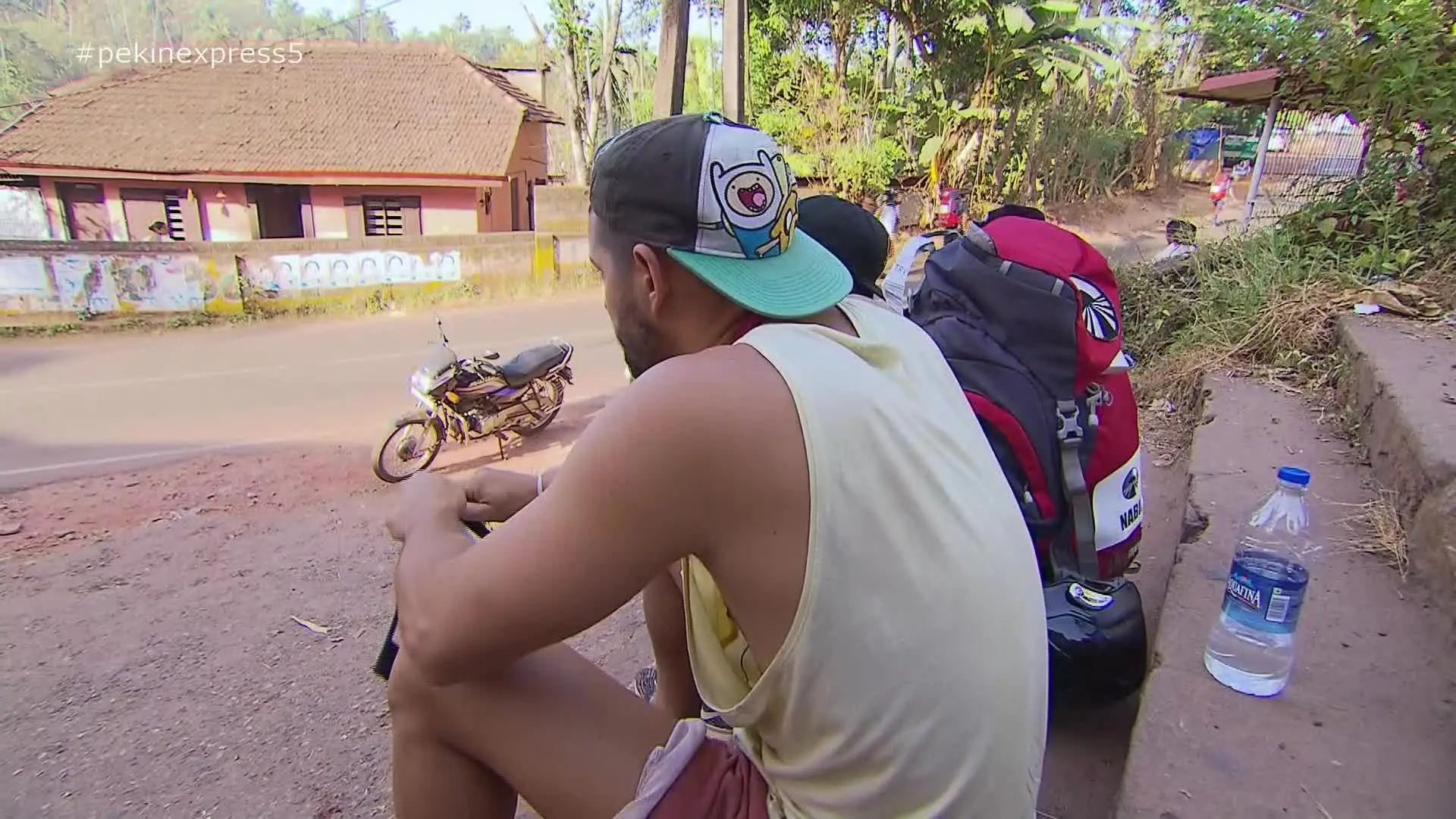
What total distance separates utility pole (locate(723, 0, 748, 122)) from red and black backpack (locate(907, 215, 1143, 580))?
627 cm

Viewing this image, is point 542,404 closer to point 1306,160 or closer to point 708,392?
point 708,392

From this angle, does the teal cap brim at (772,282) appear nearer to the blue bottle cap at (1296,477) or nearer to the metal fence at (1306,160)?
the blue bottle cap at (1296,477)

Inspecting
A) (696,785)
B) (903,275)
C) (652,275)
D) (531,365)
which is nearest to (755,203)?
(652,275)

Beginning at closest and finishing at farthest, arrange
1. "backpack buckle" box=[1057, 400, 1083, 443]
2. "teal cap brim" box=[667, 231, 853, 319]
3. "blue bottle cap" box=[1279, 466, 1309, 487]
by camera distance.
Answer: "teal cap brim" box=[667, 231, 853, 319], "blue bottle cap" box=[1279, 466, 1309, 487], "backpack buckle" box=[1057, 400, 1083, 443]

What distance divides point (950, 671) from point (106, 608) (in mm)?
3988

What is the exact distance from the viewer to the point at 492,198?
1834 centimetres

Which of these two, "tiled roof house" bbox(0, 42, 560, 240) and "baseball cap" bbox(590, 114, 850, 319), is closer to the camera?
"baseball cap" bbox(590, 114, 850, 319)

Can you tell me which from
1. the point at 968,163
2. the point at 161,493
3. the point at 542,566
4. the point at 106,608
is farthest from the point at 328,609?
the point at 968,163

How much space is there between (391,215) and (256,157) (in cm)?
263

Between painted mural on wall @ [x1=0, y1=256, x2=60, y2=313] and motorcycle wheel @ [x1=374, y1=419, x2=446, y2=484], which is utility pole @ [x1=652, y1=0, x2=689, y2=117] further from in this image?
painted mural on wall @ [x1=0, y1=256, x2=60, y2=313]

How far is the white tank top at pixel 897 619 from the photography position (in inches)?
34.3

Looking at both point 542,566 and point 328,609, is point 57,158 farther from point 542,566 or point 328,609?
point 542,566


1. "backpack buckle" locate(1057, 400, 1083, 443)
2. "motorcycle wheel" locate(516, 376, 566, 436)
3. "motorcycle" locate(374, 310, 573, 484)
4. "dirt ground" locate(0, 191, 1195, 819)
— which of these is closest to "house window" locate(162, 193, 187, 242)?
"dirt ground" locate(0, 191, 1195, 819)

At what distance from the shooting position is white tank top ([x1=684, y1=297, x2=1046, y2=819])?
870 millimetres
